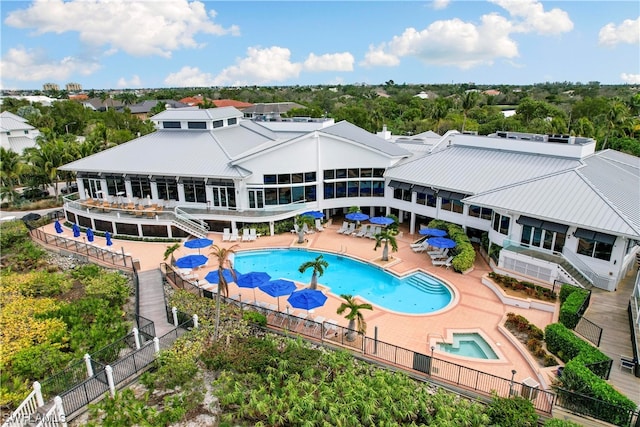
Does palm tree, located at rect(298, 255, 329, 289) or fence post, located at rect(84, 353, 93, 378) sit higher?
palm tree, located at rect(298, 255, 329, 289)

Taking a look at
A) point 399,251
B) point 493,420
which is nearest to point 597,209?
point 399,251

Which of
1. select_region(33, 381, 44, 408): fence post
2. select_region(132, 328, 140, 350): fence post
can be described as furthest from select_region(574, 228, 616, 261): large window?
select_region(33, 381, 44, 408): fence post

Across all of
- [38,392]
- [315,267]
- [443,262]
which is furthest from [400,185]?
[38,392]

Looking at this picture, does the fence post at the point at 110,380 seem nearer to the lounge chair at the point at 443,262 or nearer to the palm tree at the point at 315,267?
the palm tree at the point at 315,267

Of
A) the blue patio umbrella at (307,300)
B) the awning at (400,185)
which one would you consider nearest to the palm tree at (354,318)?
the blue patio umbrella at (307,300)

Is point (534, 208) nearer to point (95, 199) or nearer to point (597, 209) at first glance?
point (597, 209)

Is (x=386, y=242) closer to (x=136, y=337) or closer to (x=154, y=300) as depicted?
(x=154, y=300)

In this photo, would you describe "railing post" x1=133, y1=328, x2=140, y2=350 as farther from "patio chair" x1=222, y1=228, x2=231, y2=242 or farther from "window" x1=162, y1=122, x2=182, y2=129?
"window" x1=162, y1=122, x2=182, y2=129
